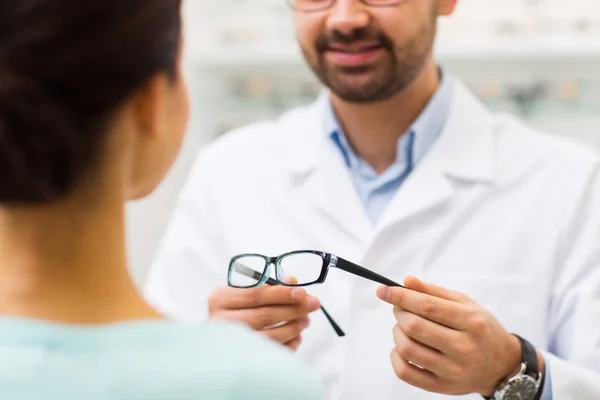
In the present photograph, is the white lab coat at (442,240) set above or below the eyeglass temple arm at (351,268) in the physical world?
below

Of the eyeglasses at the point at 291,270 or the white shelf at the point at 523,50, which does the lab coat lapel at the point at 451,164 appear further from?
the white shelf at the point at 523,50

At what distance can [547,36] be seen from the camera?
184 centimetres

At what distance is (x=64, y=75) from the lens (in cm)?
45

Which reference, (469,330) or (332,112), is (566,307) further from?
(332,112)

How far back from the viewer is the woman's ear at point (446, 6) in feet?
3.91

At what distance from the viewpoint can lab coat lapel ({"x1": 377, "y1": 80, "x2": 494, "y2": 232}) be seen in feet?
3.51

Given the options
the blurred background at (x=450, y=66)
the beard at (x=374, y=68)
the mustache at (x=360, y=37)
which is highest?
the mustache at (x=360, y=37)

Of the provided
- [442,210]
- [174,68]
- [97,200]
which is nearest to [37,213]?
[97,200]

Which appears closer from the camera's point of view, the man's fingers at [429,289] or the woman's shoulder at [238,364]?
the woman's shoulder at [238,364]

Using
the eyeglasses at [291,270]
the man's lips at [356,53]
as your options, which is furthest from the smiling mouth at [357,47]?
the eyeglasses at [291,270]

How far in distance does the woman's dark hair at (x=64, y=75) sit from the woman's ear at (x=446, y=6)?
790 mm

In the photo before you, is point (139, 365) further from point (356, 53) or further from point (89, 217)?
point (356, 53)

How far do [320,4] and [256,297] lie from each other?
0.52 m

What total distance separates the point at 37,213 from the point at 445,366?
1.74 ft
